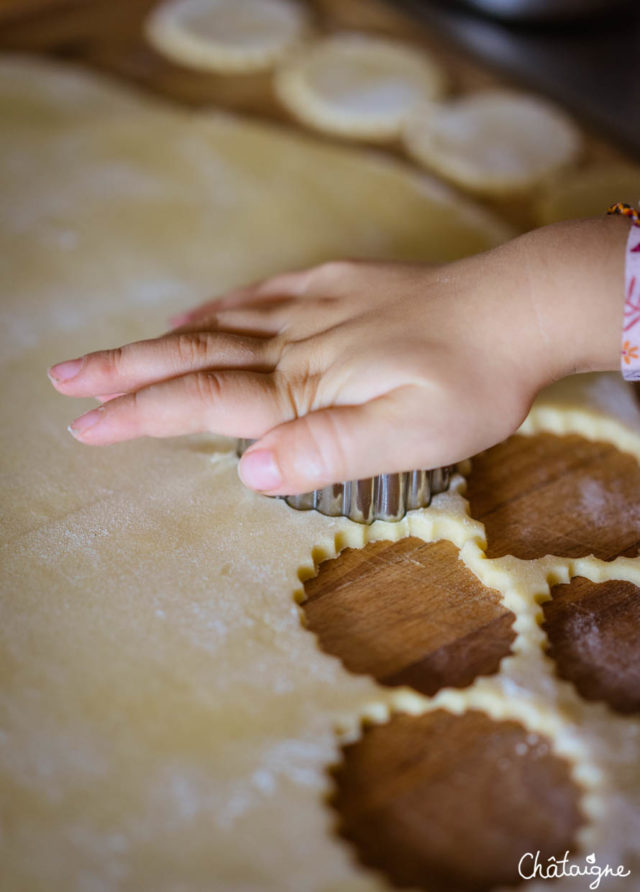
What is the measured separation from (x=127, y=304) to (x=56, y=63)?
0.76 metres

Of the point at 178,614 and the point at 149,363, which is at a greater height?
the point at 149,363

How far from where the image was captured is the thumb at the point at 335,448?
2.63ft

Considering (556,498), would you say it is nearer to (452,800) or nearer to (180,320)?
(452,800)

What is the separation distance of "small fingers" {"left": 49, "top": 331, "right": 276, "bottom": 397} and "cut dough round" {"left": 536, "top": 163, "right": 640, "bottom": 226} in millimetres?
626

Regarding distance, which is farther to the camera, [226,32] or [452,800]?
[226,32]

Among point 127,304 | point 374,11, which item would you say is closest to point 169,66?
point 374,11

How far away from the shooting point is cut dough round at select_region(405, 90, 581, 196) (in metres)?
1.44

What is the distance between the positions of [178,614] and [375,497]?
23cm

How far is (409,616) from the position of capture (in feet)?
2.79

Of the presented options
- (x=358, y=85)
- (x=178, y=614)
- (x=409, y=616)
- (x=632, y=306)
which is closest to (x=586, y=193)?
(x=358, y=85)

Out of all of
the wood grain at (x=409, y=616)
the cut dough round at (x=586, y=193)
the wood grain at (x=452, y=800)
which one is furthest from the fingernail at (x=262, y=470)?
the cut dough round at (x=586, y=193)

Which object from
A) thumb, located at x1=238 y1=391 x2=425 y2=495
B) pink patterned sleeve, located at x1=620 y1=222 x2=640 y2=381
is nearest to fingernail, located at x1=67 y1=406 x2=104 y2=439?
thumb, located at x1=238 y1=391 x2=425 y2=495

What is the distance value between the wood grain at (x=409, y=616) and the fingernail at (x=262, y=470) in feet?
0.42

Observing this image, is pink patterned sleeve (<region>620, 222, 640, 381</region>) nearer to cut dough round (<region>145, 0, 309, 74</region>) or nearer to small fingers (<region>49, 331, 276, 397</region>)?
small fingers (<region>49, 331, 276, 397</region>)
